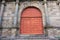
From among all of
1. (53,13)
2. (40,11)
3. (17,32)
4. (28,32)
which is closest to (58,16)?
(53,13)

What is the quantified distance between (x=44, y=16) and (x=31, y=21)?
1.09m

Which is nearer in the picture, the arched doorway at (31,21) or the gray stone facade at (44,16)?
Answer: the gray stone facade at (44,16)

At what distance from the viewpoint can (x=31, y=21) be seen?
1052 cm

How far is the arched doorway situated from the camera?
10.1m

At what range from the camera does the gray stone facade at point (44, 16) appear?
982 centimetres

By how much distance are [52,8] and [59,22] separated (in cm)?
142

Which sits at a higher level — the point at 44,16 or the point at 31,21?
the point at 44,16

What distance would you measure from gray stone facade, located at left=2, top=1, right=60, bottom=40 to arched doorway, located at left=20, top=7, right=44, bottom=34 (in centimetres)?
33

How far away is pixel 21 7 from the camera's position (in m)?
11.2

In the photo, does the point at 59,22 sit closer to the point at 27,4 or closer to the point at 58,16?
the point at 58,16

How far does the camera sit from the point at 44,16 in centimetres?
1058

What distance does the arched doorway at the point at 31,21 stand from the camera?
10117 millimetres

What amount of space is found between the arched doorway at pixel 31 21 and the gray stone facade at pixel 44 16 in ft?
1.09

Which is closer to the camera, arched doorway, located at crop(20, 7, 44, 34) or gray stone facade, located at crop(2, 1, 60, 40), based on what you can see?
gray stone facade, located at crop(2, 1, 60, 40)
